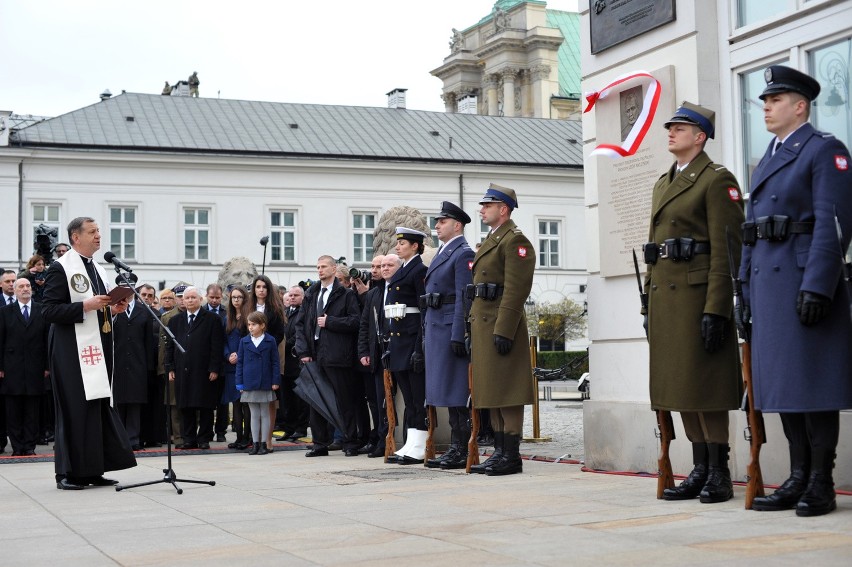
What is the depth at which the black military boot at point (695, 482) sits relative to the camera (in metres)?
7.39

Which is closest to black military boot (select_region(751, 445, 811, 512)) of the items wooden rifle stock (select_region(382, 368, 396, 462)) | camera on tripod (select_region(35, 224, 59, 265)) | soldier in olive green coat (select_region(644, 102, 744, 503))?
soldier in olive green coat (select_region(644, 102, 744, 503))

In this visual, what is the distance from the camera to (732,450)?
8.40 meters

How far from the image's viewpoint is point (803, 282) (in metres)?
6.52

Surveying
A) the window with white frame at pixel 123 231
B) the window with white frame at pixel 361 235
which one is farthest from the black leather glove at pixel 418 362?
the window with white frame at pixel 361 235

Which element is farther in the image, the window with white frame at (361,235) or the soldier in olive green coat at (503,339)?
the window with white frame at (361,235)

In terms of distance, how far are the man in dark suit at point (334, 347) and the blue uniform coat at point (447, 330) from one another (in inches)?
90.0

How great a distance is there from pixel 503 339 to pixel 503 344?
1.5 inches

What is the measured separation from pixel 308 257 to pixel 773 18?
140 ft

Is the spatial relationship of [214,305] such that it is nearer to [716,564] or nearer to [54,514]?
[54,514]

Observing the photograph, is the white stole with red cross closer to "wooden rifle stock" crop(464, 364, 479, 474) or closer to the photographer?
"wooden rifle stock" crop(464, 364, 479, 474)

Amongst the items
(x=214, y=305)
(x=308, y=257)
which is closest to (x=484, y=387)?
(x=214, y=305)

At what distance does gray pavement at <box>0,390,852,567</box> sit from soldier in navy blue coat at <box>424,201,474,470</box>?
674 millimetres

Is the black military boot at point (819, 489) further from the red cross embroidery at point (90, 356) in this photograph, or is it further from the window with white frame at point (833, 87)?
the red cross embroidery at point (90, 356)

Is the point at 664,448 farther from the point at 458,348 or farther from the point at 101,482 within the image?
the point at 101,482
